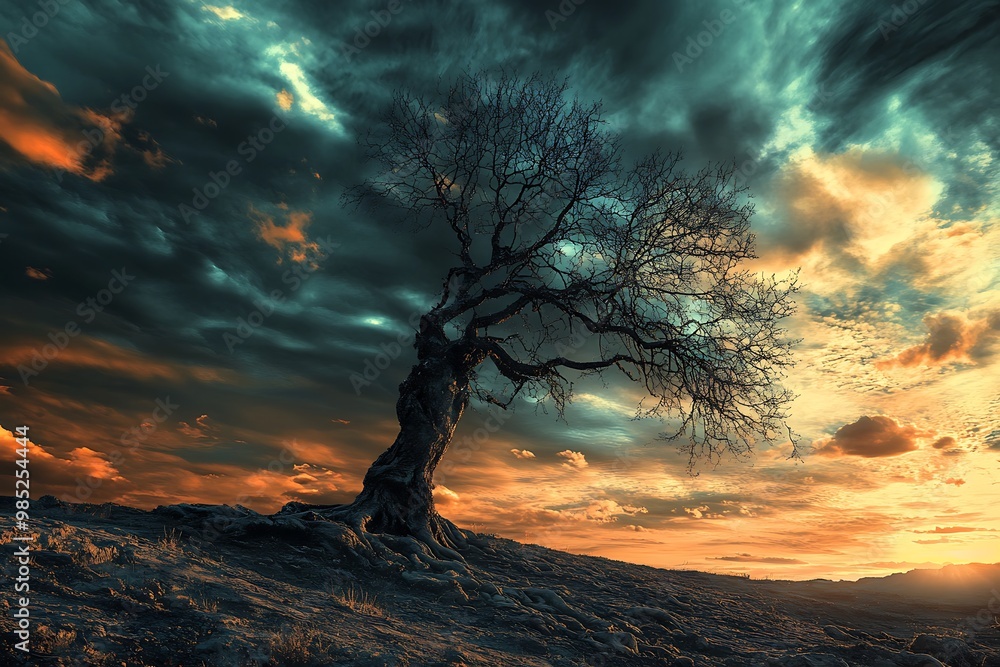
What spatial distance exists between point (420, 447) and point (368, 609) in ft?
23.5

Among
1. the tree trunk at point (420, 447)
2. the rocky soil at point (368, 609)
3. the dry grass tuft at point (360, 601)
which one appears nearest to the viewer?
the rocky soil at point (368, 609)

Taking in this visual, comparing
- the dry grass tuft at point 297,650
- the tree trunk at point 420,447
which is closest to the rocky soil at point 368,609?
the dry grass tuft at point 297,650

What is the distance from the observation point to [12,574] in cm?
711

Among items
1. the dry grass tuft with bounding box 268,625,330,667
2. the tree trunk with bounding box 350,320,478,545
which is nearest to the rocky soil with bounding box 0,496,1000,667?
the dry grass tuft with bounding box 268,625,330,667

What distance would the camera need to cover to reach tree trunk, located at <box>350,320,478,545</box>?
1559 centimetres

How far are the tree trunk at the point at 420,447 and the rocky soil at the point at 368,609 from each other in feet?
5.26

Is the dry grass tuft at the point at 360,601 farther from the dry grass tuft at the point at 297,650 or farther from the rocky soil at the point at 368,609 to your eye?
the dry grass tuft at the point at 297,650

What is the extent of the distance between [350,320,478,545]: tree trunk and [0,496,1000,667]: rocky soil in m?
1.60

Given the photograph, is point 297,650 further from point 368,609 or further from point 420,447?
point 420,447

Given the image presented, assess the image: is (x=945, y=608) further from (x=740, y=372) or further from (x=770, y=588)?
(x=740, y=372)

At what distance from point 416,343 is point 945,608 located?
2226 centimetres

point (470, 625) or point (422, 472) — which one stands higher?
point (422, 472)

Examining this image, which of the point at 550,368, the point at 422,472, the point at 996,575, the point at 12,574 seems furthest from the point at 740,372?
the point at 996,575

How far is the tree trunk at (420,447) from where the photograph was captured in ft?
51.1
